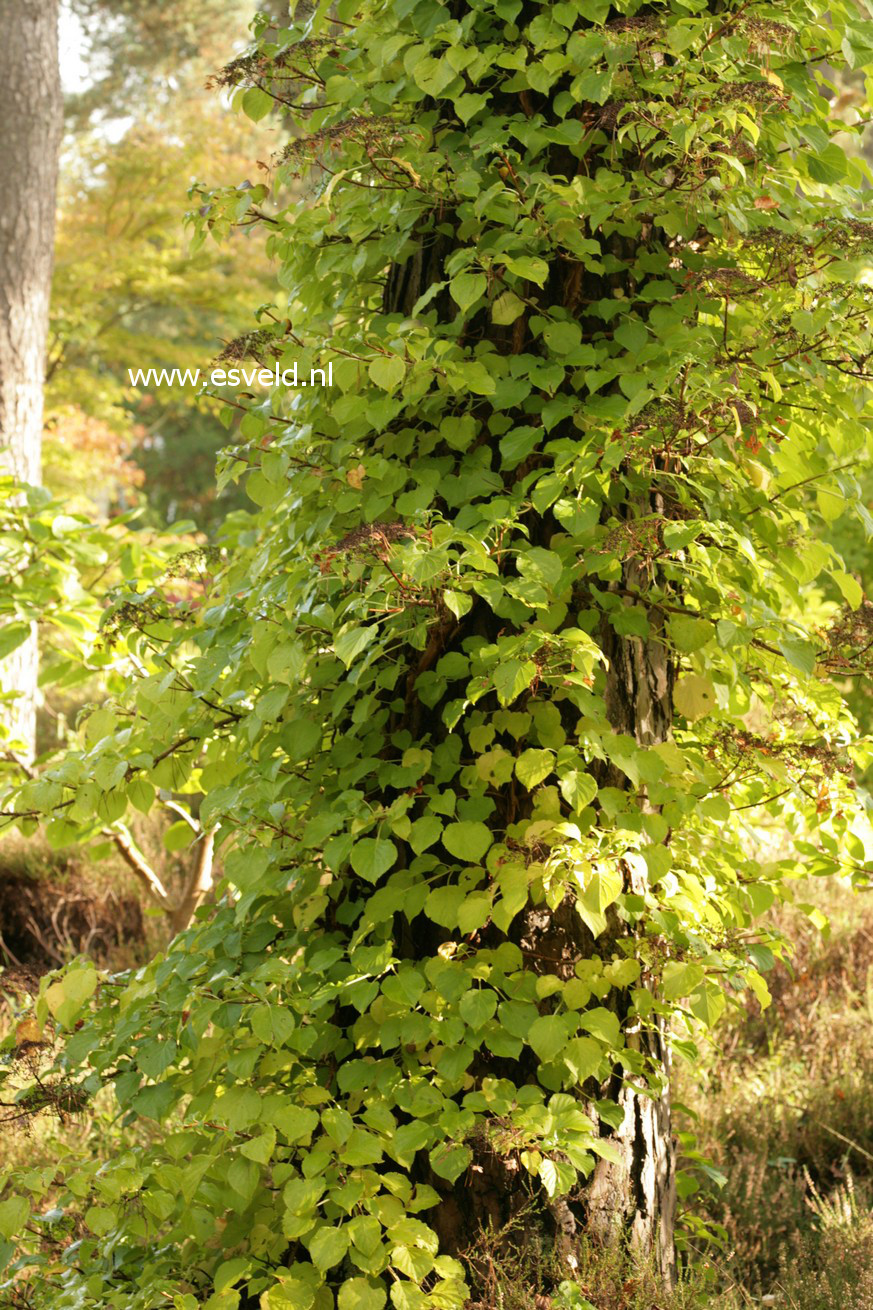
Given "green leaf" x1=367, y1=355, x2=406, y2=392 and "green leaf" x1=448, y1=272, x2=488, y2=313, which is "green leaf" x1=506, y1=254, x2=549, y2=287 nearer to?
"green leaf" x1=448, y1=272, x2=488, y2=313

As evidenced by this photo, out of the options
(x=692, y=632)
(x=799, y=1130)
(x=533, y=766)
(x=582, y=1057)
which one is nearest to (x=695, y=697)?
(x=692, y=632)

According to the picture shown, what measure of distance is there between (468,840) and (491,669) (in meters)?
0.28

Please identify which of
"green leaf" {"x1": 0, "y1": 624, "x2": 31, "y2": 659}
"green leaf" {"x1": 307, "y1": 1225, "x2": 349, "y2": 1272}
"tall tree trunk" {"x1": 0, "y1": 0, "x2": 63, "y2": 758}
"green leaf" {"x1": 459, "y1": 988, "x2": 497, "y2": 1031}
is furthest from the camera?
"tall tree trunk" {"x1": 0, "y1": 0, "x2": 63, "y2": 758}

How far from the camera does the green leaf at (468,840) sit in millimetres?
1748

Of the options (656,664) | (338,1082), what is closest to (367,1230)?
(338,1082)

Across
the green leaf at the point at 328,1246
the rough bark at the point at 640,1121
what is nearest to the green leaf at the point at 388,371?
the rough bark at the point at 640,1121

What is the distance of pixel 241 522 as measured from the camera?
10.0ft

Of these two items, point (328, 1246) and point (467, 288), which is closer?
point (328, 1246)

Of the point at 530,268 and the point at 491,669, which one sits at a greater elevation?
the point at 530,268

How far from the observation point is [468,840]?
1757mm

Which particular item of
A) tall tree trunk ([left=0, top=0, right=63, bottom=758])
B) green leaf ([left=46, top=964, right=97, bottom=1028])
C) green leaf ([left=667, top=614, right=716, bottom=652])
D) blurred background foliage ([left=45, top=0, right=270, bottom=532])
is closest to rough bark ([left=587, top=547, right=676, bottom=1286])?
green leaf ([left=667, top=614, right=716, bottom=652])

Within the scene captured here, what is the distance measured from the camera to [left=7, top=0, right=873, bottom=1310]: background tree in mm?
1721

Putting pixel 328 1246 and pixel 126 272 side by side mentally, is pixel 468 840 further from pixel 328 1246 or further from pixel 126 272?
pixel 126 272

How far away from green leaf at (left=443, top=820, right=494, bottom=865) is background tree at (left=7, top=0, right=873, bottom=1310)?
1cm
